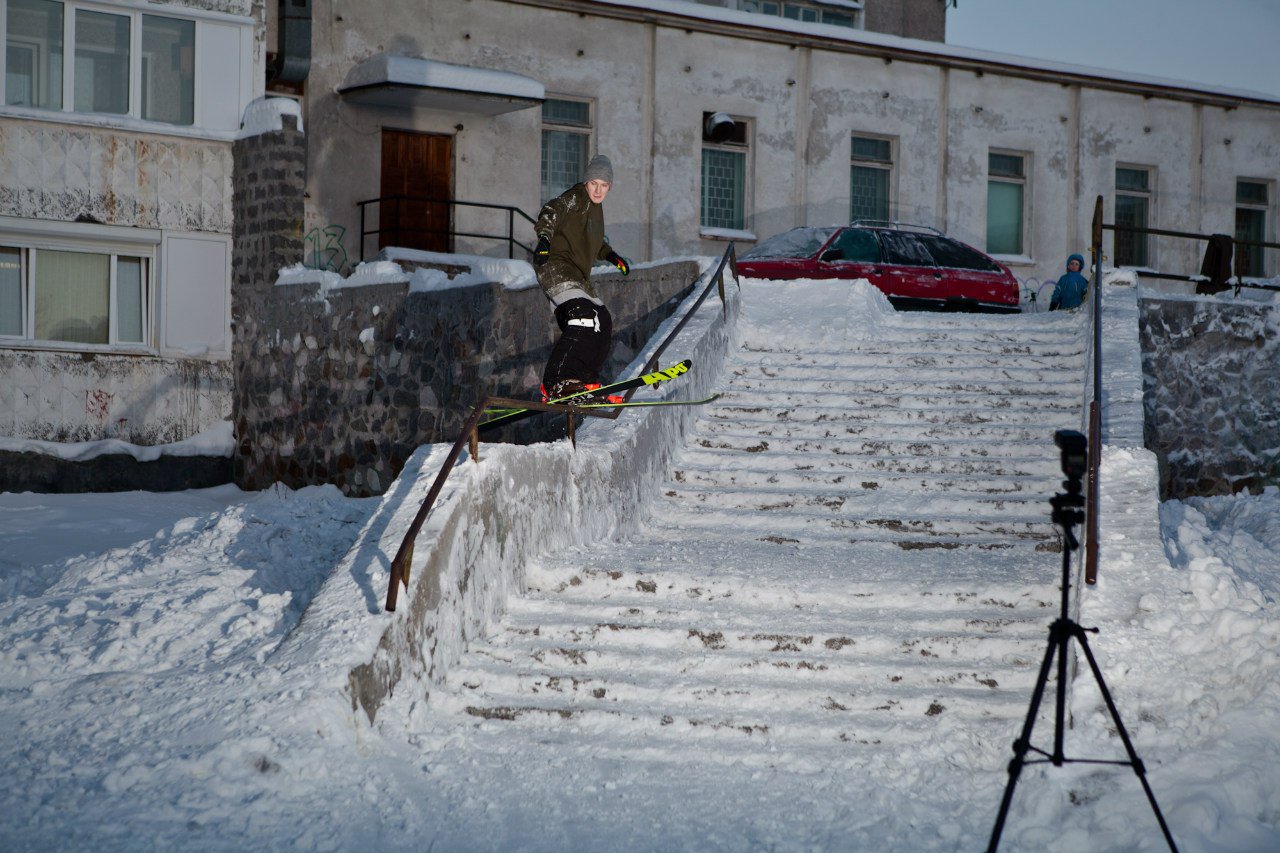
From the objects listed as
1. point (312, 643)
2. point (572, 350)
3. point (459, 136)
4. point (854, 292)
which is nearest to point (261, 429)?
point (459, 136)

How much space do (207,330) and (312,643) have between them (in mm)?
11430

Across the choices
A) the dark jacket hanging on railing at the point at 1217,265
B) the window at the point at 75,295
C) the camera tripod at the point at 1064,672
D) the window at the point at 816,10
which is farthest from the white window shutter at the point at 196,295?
the camera tripod at the point at 1064,672

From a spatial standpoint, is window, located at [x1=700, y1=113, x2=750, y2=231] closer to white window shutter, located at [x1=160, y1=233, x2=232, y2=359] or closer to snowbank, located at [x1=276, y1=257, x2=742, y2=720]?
white window shutter, located at [x1=160, y1=233, x2=232, y2=359]

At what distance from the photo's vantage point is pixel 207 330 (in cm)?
1619

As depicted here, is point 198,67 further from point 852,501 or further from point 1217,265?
point 1217,265

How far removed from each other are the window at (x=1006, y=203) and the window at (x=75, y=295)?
13463 millimetres

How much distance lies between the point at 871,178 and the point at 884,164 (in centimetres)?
30

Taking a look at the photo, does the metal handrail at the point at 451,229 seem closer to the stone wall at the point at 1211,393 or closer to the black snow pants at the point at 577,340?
the stone wall at the point at 1211,393

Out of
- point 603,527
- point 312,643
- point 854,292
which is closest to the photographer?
point 312,643

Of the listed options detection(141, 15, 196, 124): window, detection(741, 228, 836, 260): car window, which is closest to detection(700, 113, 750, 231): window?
detection(741, 228, 836, 260): car window

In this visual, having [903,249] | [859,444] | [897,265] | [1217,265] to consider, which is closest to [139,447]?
[897,265]

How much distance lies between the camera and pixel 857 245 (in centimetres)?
1559

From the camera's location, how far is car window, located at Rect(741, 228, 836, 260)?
1527 centimetres

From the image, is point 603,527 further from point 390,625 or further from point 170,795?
point 170,795
